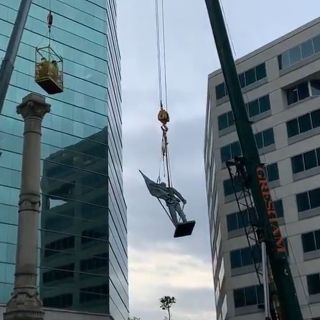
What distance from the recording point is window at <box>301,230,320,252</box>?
2053 inches

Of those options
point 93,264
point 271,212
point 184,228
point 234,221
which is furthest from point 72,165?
point 271,212

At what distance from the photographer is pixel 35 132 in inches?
974

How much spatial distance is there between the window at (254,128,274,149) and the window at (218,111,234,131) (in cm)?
440

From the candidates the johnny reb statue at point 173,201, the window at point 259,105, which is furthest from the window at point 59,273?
the johnny reb statue at point 173,201

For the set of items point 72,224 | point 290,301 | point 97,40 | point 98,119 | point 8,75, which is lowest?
point 290,301

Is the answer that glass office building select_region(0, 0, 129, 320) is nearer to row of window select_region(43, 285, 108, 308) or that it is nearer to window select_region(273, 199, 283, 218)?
row of window select_region(43, 285, 108, 308)

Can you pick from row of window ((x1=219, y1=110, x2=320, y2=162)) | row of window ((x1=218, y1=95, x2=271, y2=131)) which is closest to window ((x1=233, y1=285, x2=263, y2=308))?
row of window ((x1=219, y1=110, x2=320, y2=162))

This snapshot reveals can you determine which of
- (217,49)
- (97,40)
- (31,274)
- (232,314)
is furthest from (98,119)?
(31,274)

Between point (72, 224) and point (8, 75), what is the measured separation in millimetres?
29344

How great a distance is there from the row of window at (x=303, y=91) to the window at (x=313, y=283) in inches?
647

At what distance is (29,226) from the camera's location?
A: 2312 centimetres

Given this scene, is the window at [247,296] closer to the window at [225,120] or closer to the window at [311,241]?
the window at [311,241]

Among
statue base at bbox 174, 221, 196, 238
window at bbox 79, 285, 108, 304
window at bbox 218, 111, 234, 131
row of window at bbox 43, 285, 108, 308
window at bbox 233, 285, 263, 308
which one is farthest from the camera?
window at bbox 218, 111, 234, 131

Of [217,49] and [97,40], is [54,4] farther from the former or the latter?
[217,49]
